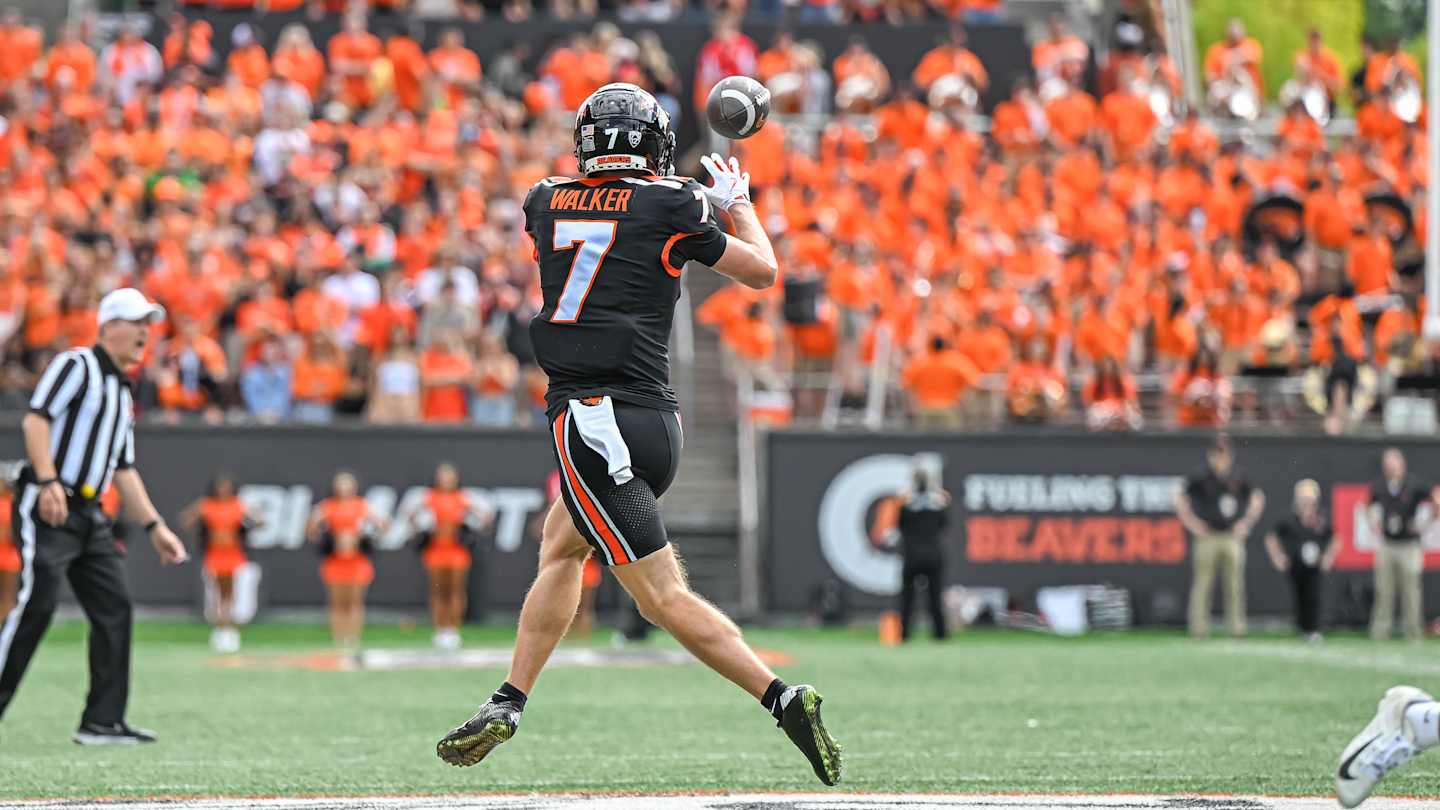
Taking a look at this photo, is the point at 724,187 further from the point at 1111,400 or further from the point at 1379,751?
the point at 1111,400

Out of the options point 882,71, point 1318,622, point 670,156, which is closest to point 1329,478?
point 1318,622

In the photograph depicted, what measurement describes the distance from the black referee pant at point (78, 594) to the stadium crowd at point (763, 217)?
1029 cm

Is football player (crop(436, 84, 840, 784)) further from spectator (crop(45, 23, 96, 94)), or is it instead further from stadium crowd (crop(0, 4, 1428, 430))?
spectator (crop(45, 23, 96, 94))

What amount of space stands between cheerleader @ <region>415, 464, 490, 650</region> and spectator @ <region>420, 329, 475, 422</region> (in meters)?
1.05

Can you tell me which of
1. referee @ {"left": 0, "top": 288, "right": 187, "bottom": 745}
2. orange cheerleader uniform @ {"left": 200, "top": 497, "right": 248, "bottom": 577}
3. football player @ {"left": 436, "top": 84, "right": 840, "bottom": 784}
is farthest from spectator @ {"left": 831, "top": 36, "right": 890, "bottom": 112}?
football player @ {"left": 436, "top": 84, "right": 840, "bottom": 784}

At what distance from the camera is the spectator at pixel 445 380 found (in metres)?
20.0

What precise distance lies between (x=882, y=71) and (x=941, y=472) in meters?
7.09

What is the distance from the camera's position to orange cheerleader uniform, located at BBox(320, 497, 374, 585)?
59.1 ft

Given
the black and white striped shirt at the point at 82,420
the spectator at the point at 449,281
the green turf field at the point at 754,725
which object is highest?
the spectator at the point at 449,281

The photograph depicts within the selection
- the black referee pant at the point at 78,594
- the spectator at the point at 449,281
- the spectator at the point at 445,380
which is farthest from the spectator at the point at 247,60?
the black referee pant at the point at 78,594

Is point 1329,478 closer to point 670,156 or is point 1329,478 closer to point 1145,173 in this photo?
point 1145,173

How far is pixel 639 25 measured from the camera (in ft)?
84.2

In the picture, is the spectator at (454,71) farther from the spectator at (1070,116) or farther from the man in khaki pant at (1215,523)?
the man in khaki pant at (1215,523)

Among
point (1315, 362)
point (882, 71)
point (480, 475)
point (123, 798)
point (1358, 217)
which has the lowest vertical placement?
point (123, 798)
